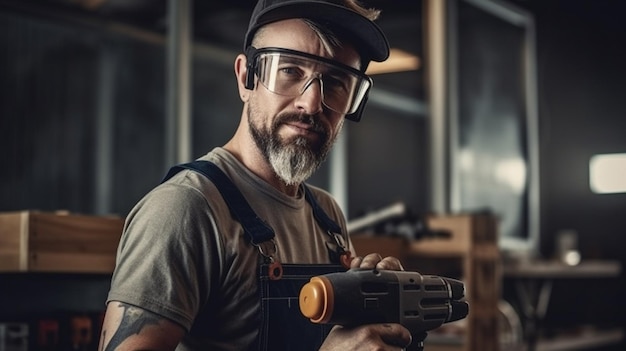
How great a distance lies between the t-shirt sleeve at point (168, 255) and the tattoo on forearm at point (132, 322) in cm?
1

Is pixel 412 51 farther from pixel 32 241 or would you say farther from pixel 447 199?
pixel 32 241

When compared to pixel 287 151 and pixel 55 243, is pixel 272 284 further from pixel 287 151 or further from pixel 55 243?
pixel 55 243

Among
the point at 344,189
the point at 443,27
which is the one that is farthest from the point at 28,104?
the point at 443,27

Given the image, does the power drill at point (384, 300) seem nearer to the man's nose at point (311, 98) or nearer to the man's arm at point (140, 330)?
the man's arm at point (140, 330)

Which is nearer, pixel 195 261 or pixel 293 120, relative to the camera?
pixel 195 261

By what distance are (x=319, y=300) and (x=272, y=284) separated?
0.63 ft

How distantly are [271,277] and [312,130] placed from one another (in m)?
0.30

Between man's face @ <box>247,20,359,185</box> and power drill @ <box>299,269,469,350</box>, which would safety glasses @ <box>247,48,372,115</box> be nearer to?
man's face @ <box>247,20,359,185</box>

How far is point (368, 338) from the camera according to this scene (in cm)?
152

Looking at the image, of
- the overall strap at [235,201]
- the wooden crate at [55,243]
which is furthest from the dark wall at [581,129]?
the overall strap at [235,201]

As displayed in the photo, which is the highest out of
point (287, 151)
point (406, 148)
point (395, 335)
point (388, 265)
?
point (406, 148)

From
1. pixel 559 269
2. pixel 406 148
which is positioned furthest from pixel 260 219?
pixel 406 148

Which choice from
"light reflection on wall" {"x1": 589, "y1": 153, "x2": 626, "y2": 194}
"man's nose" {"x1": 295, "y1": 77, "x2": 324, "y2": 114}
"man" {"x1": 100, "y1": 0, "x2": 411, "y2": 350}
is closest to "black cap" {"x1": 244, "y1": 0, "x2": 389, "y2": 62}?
"man" {"x1": 100, "y1": 0, "x2": 411, "y2": 350}

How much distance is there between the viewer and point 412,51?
7.78 metres
